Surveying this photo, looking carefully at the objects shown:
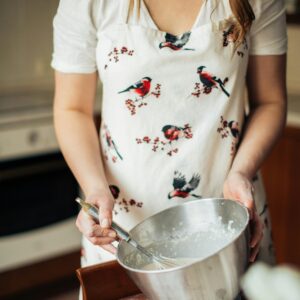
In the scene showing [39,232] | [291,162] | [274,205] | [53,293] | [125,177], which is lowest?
[53,293]

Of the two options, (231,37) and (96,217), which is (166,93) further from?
(96,217)

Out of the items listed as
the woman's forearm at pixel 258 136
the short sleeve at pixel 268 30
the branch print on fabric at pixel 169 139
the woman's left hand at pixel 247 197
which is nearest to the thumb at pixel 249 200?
the woman's left hand at pixel 247 197

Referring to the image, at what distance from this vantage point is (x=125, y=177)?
1149mm

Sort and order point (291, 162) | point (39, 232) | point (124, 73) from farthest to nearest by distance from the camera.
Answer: point (39, 232)
point (291, 162)
point (124, 73)

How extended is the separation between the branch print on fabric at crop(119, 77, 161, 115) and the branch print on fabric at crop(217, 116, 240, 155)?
0.46 feet

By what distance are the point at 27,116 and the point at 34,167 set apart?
21 centimetres

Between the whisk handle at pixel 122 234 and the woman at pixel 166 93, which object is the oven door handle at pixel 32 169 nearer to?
the woman at pixel 166 93

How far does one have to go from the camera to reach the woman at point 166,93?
1.07 metres

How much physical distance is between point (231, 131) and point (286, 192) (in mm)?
1248

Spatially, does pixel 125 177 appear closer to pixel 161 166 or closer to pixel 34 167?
pixel 161 166

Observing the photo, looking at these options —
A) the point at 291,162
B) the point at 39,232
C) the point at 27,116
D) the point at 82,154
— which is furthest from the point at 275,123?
the point at 39,232

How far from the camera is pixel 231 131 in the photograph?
113cm

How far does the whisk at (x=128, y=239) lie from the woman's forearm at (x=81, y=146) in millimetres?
140

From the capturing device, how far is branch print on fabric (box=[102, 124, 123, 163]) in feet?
3.78
